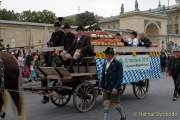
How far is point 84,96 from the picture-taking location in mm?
11297

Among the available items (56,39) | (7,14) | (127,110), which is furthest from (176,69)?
(7,14)

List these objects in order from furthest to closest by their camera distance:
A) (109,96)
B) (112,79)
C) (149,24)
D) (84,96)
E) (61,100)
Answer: (149,24)
(61,100)
(84,96)
(109,96)
(112,79)

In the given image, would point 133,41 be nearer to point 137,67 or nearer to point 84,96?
point 137,67

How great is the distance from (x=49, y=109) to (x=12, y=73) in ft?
8.33

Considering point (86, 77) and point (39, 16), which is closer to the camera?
point (86, 77)

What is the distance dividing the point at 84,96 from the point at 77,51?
50.2 inches

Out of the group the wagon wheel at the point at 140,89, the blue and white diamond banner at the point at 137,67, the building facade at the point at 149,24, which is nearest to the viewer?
the blue and white diamond banner at the point at 137,67

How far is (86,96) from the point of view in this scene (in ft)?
37.3

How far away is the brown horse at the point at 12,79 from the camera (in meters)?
9.63

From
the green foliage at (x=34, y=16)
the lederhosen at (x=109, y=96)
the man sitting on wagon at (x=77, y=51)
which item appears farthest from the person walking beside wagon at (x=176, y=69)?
the green foliage at (x=34, y=16)

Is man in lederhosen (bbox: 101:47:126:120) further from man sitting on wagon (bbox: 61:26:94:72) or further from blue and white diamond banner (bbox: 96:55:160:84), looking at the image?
man sitting on wagon (bbox: 61:26:94:72)

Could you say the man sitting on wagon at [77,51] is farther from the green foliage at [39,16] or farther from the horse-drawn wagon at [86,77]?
the green foliage at [39,16]

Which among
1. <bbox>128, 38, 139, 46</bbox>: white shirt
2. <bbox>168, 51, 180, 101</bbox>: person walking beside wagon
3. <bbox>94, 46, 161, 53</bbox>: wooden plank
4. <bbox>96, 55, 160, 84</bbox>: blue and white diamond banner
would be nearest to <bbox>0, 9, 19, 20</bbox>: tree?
<bbox>128, 38, 139, 46</bbox>: white shirt

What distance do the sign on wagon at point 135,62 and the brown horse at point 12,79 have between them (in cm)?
371
